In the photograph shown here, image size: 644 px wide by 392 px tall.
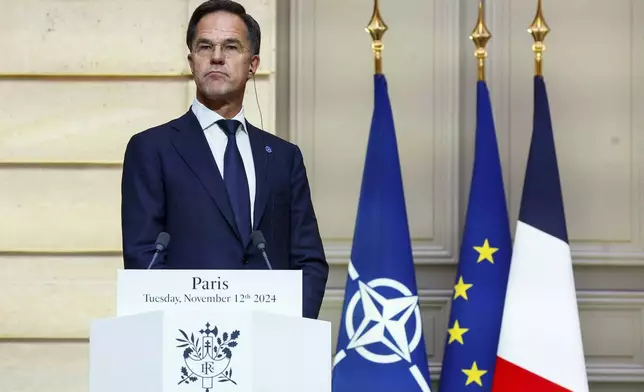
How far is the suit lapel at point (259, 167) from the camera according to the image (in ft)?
11.1

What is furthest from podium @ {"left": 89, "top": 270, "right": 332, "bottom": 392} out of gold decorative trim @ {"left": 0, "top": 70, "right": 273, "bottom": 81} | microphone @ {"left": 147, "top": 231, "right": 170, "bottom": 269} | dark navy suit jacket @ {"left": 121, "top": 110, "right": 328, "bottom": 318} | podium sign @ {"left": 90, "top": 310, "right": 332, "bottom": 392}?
gold decorative trim @ {"left": 0, "top": 70, "right": 273, "bottom": 81}

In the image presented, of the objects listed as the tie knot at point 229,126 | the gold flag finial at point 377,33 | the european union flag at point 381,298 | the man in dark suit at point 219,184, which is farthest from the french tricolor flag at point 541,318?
the tie knot at point 229,126

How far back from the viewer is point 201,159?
3.42 m

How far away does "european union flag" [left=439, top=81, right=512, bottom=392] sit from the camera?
4.52 m

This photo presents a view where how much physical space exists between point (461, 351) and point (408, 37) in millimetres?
1491

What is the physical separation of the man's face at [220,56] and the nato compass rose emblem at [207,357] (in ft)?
2.92

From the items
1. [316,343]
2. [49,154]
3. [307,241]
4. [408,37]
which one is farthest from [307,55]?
[316,343]

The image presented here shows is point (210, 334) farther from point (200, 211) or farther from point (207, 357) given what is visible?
point (200, 211)

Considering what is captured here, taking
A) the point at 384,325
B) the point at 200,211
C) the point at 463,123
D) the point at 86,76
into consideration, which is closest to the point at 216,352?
the point at 200,211

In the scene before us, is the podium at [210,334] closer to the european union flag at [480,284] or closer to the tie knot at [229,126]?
the tie knot at [229,126]

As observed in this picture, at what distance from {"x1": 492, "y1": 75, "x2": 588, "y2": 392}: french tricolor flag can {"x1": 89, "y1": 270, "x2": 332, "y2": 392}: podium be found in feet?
5.66

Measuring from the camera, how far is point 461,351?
4543mm

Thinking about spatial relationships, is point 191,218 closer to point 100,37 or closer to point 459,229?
point 100,37

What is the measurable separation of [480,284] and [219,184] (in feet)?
5.02
